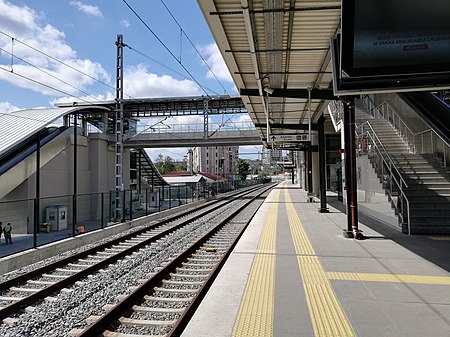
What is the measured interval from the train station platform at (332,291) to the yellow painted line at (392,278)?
14 millimetres

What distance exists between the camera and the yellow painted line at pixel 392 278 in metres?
5.55

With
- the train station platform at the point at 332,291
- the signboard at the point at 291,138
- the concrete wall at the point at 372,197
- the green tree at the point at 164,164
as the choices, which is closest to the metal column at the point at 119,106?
the signboard at the point at 291,138

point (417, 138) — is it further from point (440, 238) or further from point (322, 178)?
point (440, 238)

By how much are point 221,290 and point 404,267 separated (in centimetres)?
361

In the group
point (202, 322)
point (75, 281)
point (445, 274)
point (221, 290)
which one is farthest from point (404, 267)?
point (75, 281)

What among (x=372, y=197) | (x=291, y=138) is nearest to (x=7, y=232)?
(x=372, y=197)

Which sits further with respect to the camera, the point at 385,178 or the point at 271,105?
the point at 271,105

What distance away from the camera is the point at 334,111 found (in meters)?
20.3

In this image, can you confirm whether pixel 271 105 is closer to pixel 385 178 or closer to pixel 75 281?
pixel 385 178

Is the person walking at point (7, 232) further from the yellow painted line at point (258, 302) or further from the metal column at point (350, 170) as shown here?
the metal column at point (350, 170)

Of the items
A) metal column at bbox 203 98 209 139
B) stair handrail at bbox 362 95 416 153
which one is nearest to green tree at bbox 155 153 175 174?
metal column at bbox 203 98 209 139

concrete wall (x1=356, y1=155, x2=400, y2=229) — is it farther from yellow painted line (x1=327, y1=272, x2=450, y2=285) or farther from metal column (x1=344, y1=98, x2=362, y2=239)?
yellow painted line (x1=327, y1=272, x2=450, y2=285)

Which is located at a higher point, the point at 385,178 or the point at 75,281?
the point at 385,178

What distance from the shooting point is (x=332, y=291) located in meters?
5.18
